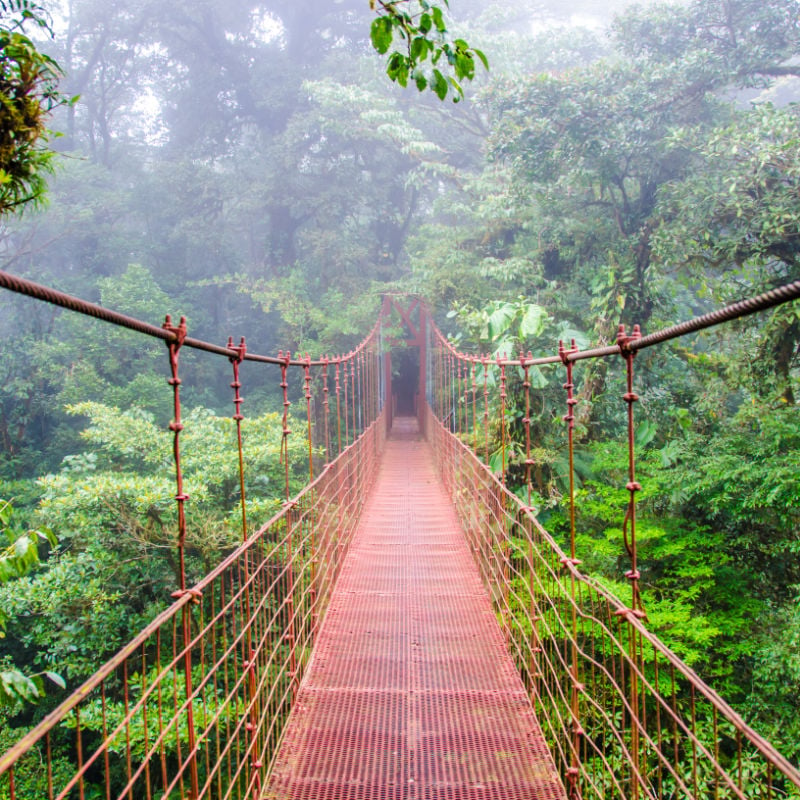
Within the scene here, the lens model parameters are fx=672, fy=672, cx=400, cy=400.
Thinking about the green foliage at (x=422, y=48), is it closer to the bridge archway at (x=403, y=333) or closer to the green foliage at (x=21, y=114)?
the green foliage at (x=21, y=114)

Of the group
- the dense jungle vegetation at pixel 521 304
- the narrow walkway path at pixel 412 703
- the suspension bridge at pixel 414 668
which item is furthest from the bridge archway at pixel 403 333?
the narrow walkway path at pixel 412 703

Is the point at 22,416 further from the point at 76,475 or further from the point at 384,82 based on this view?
the point at 384,82

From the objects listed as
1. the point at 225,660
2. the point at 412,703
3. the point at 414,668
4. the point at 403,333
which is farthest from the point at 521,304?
the point at 403,333

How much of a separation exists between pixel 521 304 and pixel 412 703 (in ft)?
12.9

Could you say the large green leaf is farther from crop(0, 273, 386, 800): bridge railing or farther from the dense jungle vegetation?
crop(0, 273, 386, 800): bridge railing

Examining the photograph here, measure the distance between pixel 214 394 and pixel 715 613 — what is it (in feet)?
34.3

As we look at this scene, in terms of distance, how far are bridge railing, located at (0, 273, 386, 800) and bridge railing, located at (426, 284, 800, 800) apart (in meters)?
0.71

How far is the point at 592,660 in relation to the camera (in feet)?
4.51

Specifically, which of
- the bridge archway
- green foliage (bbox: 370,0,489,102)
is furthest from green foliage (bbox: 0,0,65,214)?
the bridge archway

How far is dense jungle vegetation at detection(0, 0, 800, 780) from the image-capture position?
4.61 meters

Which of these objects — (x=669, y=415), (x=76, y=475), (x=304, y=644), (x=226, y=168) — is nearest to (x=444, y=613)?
(x=304, y=644)

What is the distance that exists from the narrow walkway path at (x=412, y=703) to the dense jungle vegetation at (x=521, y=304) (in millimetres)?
778

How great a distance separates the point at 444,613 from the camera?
276 centimetres

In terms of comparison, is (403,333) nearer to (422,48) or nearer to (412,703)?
(412,703)
